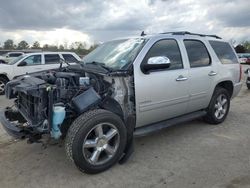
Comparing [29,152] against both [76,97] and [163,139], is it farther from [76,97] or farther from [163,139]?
[163,139]

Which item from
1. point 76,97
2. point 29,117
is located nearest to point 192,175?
point 76,97

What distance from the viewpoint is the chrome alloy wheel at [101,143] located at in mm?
3908

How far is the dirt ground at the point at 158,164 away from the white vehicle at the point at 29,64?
691cm

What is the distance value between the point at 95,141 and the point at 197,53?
109 inches

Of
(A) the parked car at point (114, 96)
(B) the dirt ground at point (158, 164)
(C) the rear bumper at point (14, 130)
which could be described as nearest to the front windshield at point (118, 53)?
(A) the parked car at point (114, 96)

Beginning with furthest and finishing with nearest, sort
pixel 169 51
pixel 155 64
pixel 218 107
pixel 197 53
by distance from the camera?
pixel 218 107, pixel 197 53, pixel 169 51, pixel 155 64

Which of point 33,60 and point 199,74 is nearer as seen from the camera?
point 199,74

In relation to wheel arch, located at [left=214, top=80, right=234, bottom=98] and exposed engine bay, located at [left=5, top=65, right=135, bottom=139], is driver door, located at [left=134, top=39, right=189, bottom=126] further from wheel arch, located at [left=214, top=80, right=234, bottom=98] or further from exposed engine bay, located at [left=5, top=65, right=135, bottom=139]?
wheel arch, located at [left=214, top=80, right=234, bottom=98]

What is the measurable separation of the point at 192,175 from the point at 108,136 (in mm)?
1250

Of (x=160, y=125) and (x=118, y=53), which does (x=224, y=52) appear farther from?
(x=118, y=53)

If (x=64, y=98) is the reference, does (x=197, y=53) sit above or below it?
above

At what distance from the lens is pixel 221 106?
248 inches

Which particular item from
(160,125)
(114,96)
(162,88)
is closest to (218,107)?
(160,125)

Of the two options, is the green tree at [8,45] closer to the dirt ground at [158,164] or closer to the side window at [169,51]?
the dirt ground at [158,164]
